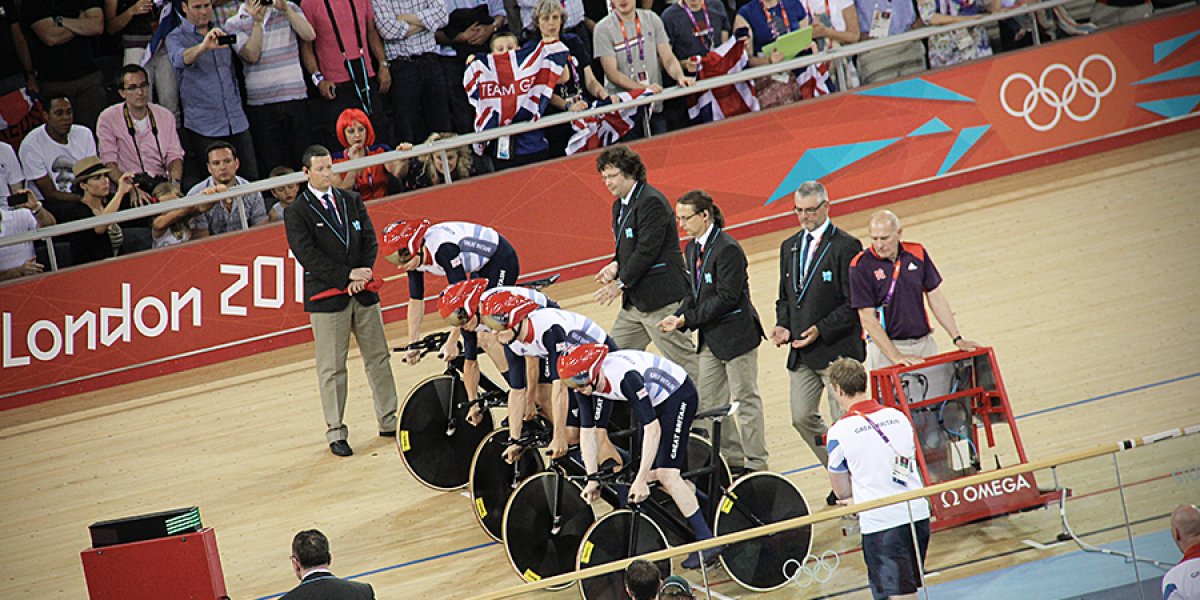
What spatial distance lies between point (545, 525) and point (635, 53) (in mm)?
6573

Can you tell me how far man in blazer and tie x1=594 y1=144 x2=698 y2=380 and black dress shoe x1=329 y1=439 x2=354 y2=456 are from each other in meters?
2.33

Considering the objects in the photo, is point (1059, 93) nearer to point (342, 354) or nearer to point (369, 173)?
point (369, 173)

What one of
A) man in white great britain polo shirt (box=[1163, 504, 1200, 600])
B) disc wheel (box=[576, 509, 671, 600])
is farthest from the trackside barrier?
disc wheel (box=[576, 509, 671, 600])

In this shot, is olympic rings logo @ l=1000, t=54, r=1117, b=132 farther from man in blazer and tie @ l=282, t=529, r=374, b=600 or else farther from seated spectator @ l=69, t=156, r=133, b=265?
man in blazer and tie @ l=282, t=529, r=374, b=600

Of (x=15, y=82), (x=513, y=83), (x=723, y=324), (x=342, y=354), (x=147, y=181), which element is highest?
(x=15, y=82)

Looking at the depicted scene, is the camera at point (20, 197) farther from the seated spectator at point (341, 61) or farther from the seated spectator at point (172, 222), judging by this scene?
the seated spectator at point (341, 61)

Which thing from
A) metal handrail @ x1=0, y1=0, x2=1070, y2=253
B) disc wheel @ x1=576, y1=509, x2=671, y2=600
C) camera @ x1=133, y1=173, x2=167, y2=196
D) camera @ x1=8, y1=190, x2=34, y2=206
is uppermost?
camera @ x1=8, y1=190, x2=34, y2=206

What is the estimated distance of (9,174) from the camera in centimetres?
1210

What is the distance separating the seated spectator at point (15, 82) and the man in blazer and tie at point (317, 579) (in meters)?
7.97

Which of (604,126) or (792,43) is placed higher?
(792,43)

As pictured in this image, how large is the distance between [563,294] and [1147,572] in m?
7.01

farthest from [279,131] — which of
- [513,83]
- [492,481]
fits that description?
[492,481]

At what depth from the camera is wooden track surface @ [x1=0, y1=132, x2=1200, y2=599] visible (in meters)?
8.30

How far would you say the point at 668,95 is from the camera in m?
13.0
